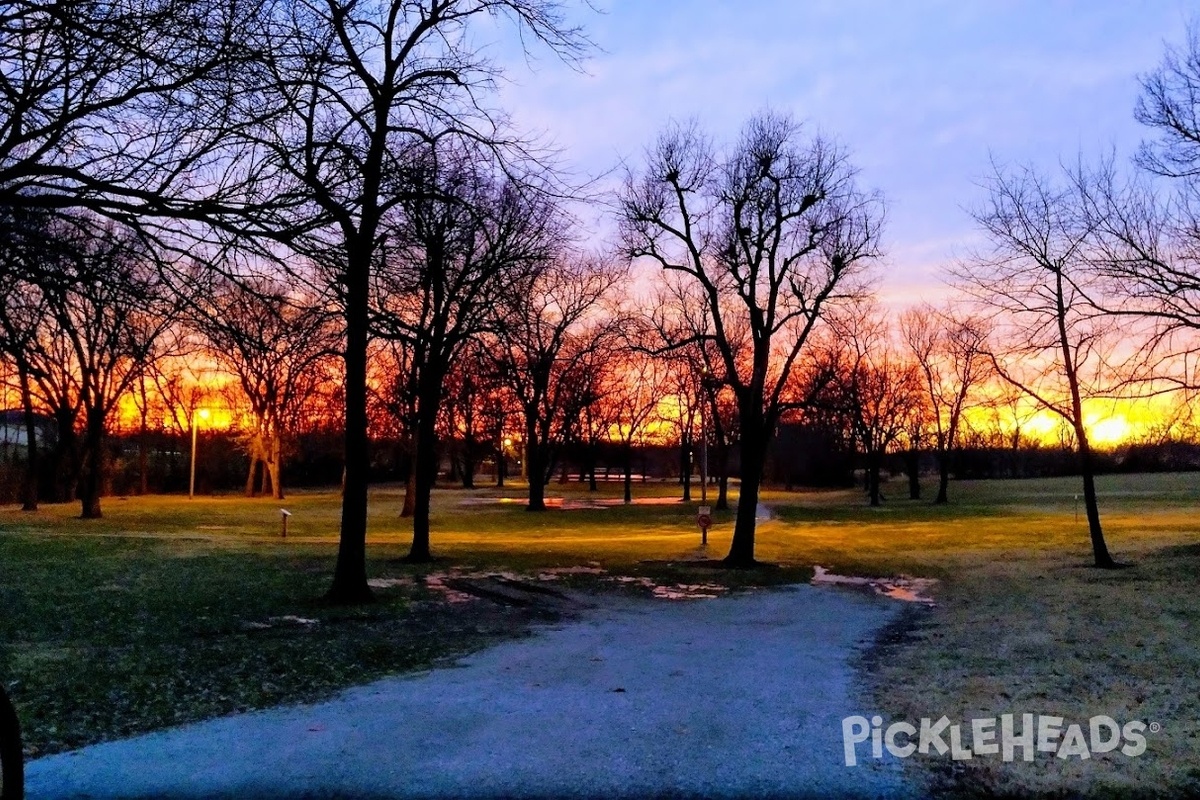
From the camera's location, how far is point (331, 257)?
7090 mm

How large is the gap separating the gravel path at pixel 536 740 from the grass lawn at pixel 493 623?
655 mm

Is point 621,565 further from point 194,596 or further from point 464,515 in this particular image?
point 464,515

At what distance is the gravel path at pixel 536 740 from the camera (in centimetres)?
554

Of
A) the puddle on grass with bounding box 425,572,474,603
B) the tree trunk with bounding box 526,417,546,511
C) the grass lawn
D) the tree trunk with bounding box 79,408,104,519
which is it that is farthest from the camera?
the tree trunk with bounding box 526,417,546,511

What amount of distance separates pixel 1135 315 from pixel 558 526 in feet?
75.6

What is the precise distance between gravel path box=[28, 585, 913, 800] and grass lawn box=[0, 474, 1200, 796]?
0.65 metres

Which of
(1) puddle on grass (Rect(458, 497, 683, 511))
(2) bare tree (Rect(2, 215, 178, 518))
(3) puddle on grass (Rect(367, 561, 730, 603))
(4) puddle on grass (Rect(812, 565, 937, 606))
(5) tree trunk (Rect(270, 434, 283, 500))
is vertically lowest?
(1) puddle on grass (Rect(458, 497, 683, 511))

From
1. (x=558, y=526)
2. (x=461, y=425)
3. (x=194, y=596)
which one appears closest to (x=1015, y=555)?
(x=558, y=526)

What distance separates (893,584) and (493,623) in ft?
32.8

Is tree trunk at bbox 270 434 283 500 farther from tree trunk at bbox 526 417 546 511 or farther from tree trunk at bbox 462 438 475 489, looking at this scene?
tree trunk at bbox 526 417 546 511

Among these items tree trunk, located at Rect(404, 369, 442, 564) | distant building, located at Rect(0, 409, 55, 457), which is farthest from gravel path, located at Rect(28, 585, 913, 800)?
distant building, located at Rect(0, 409, 55, 457)

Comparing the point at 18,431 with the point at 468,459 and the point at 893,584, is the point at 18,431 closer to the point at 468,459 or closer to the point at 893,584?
the point at 468,459

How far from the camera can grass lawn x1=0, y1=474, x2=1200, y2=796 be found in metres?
7.37

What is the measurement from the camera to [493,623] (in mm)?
12945
